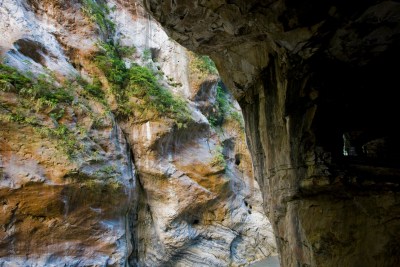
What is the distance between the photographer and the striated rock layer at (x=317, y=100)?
3.54 m

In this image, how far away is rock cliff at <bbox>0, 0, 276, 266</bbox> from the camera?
7.47m

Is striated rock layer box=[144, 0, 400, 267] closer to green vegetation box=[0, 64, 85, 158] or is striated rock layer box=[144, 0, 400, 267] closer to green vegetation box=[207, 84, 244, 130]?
green vegetation box=[0, 64, 85, 158]

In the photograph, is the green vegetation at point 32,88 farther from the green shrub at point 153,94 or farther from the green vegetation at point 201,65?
the green vegetation at point 201,65

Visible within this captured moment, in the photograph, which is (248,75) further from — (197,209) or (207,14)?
(197,209)

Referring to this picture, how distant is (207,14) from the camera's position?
3.92 m

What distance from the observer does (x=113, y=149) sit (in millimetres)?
9383

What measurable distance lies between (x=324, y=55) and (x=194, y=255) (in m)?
9.15

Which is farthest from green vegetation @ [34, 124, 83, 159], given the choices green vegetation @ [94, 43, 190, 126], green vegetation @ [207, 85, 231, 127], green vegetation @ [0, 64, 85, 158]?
green vegetation @ [207, 85, 231, 127]

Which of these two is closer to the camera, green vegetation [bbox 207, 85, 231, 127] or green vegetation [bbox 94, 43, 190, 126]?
green vegetation [bbox 94, 43, 190, 126]

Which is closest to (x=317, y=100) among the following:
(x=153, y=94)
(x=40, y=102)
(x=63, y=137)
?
(x=63, y=137)

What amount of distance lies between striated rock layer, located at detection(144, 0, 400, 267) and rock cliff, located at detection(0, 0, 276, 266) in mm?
5115

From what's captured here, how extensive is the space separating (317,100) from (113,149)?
663 cm

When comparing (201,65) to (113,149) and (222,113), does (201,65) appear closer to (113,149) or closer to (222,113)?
(222,113)

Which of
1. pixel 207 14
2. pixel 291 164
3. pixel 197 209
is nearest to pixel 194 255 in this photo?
pixel 197 209
